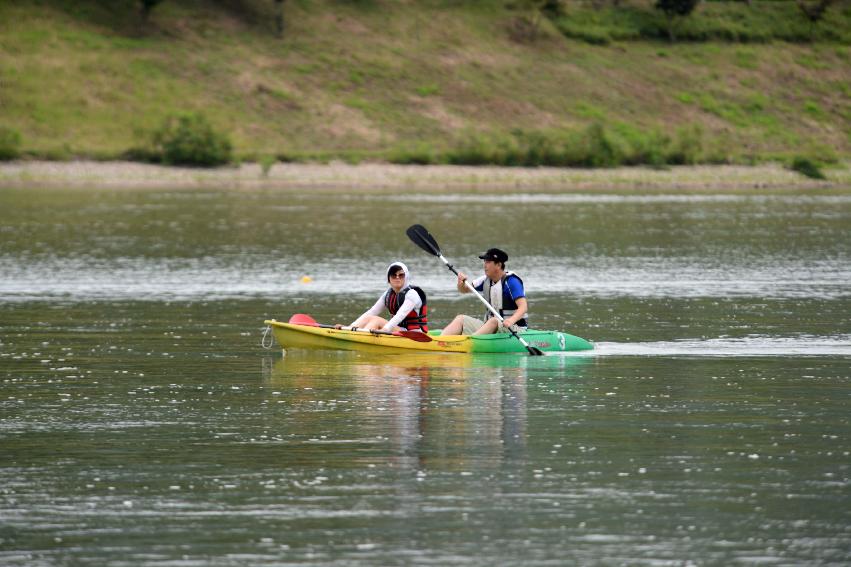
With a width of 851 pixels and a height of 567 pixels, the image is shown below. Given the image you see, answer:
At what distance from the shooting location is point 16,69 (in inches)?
3750

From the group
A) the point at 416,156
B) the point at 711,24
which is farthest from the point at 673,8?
the point at 416,156

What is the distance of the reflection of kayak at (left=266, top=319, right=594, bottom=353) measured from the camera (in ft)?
72.0

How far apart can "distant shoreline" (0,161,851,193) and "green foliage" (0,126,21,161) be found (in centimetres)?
50

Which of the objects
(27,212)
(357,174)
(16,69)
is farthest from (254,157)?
(27,212)

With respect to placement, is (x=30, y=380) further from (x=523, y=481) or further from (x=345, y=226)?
(x=345, y=226)

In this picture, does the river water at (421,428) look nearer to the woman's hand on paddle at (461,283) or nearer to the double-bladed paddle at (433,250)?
the double-bladed paddle at (433,250)

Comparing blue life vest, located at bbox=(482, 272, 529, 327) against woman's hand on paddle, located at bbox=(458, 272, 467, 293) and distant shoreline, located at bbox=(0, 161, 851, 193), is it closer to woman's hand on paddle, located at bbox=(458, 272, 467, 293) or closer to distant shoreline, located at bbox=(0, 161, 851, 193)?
woman's hand on paddle, located at bbox=(458, 272, 467, 293)

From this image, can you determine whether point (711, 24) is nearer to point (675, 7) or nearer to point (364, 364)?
point (675, 7)

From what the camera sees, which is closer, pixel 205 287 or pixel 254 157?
pixel 205 287

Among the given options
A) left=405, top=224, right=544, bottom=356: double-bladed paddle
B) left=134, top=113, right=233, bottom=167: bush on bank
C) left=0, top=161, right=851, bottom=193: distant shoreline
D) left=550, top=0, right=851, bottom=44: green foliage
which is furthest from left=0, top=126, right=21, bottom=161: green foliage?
left=405, top=224, right=544, bottom=356: double-bladed paddle

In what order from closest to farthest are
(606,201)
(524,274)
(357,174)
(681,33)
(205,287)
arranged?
(205,287) < (524,274) < (606,201) < (357,174) < (681,33)

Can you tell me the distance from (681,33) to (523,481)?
114454 mm

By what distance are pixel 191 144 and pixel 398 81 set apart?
2509 centimetres

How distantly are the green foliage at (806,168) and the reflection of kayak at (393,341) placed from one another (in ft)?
253
